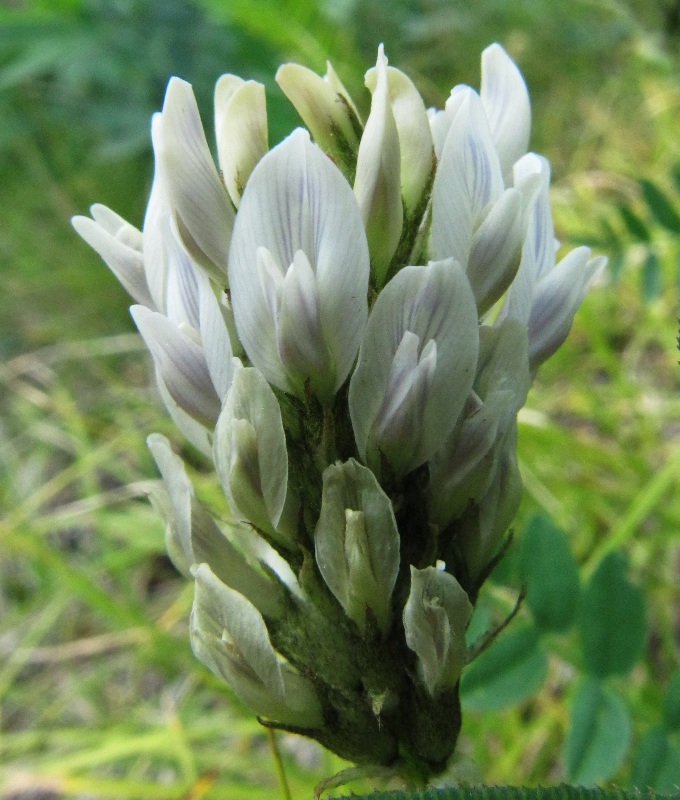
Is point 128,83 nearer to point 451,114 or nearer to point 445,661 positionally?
point 451,114

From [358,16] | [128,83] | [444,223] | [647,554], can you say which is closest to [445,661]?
[444,223]

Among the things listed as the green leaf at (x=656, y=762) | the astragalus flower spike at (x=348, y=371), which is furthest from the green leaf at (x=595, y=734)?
the astragalus flower spike at (x=348, y=371)

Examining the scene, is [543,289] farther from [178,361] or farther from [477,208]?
[178,361]

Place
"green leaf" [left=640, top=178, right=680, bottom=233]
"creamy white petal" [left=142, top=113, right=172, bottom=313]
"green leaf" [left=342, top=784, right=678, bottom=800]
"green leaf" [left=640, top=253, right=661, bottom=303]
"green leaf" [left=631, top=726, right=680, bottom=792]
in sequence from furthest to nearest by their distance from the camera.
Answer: "green leaf" [left=640, top=253, right=661, bottom=303]
"green leaf" [left=640, top=178, right=680, bottom=233]
"green leaf" [left=631, top=726, right=680, bottom=792]
"creamy white petal" [left=142, top=113, right=172, bottom=313]
"green leaf" [left=342, top=784, right=678, bottom=800]

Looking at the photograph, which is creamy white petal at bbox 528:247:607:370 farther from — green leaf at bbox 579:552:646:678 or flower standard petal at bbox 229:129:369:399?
green leaf at bbox 579:552:646:678

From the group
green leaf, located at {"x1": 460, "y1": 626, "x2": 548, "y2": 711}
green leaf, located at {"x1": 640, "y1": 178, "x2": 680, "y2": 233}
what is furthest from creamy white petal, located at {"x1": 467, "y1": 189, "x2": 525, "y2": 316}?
green leaf, located at {"x1": 640, "y1": 178, "x2": 680, "y2": 233}

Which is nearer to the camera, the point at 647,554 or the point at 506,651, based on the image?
the point at 506,651

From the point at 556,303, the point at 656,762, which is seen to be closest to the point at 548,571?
the point at 656,762
